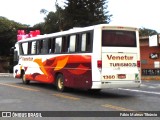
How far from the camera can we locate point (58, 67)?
19219mm

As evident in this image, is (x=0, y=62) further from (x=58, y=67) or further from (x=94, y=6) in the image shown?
(x=58, y=67)

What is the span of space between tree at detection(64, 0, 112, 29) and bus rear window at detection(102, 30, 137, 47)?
3248 centimetres

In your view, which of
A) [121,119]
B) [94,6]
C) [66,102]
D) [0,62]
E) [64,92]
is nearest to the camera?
[121,119]

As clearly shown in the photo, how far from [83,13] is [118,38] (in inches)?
1305

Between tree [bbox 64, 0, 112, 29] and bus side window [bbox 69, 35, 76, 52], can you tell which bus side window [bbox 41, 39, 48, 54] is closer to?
bus side window [bbox 69, 35, 76, 52]

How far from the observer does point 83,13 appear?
4941 cm

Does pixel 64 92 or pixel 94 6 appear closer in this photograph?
pixel 64 92

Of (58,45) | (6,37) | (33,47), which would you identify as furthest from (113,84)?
(6,37)

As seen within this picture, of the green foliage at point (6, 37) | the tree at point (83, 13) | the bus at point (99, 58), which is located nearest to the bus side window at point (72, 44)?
the bus at point (99, 58)

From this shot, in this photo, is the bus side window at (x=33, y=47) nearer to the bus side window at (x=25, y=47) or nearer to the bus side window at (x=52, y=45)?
the bus side window at (x=25, y=47)

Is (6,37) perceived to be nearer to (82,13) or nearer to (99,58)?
(82,13)

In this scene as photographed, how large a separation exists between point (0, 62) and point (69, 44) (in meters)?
47.1

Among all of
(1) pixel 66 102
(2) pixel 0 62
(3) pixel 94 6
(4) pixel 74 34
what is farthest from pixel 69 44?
(2) pixel 0 62

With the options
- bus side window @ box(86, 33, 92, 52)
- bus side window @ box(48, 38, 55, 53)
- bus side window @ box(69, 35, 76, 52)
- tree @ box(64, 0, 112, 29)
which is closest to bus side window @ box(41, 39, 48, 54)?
bus side window @ box(48, 38, 55, 53)
